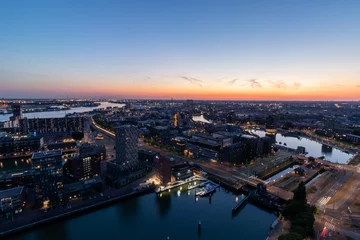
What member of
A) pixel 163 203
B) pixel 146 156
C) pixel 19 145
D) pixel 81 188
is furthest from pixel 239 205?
pixel 19 145

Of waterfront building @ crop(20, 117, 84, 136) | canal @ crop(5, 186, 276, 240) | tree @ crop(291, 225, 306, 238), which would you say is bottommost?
canal @ crop(5, 186, 276, 240)

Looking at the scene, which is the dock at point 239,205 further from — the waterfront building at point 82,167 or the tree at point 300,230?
the waterfront building at point 82,167

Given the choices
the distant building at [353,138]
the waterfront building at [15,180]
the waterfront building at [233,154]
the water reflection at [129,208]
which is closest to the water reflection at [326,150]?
the distant building at [353,138]

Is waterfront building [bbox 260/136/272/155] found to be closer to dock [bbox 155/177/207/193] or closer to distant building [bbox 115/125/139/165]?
dock [bbox 155/177/207/193]

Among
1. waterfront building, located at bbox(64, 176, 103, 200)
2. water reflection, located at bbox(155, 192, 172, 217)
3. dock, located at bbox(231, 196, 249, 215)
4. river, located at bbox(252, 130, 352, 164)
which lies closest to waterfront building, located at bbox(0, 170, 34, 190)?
waterfront building, located at bbox(64, 176, 103, 200)

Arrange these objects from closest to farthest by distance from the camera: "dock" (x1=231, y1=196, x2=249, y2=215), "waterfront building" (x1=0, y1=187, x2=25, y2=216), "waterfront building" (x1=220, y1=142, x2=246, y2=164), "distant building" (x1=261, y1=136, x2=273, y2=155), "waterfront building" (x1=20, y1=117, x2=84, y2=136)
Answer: "waterfront building" (x1=0, y1=187, x2=25, y2=216), "dock" (x1=231, y1=196, x2=249, y2=215), "waterfront building" (x1=220, y1=142, x2=246, y2=164), "distant building" (x1=261, y1=136, x2=273, y2=155), "waterfront building" (x1=20, y1=117, x2=84, y2=136)

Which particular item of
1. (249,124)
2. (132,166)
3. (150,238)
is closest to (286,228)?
(150,238)
